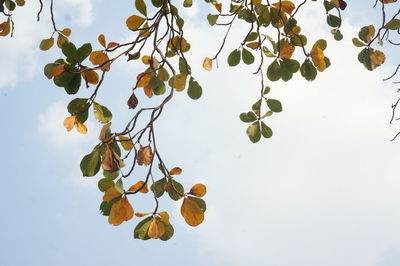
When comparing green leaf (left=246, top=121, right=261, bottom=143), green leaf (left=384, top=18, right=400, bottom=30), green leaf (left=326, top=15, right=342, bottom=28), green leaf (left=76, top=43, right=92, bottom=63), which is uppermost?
green leaf (left=326, top=15, right=342, bottom=28)

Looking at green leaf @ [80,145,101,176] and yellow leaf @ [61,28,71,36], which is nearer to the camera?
green leaf @ [80,145,101,176]

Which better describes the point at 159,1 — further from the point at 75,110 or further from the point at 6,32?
the point at 6,32

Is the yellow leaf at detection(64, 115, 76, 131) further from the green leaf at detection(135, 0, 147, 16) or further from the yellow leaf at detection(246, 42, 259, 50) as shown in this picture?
the yellow leaf at detection(246, 42, 259, 50)

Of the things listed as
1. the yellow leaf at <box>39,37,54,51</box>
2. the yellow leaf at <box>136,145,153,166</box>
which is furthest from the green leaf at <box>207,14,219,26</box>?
the yellow leaf at <box>136,145,153,166</box>

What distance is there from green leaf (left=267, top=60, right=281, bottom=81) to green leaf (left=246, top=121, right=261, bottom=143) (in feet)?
0.76

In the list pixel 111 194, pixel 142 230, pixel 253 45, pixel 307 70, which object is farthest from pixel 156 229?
pixel 253 45

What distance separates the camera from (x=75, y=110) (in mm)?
1461

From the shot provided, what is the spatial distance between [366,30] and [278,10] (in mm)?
363

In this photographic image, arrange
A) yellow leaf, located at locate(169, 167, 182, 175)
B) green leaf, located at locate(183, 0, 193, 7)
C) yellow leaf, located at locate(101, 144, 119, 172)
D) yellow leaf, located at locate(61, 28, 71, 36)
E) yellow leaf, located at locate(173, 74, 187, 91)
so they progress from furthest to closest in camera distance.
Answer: green leaf, located at locate(183, 0, 193, 7) → yellow leaf, located at locate(61, 28, 71, 36) → yellow leaf, located at locate(173, 74, 187, 91) → yellow leaf, located at locate(169, 167, 182, 175) → yellow leaf, located at locate(101, 144, 119, 172)

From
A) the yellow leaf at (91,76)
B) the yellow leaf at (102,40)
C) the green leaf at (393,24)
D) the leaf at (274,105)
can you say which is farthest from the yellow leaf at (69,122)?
the green leaf at (393,24)

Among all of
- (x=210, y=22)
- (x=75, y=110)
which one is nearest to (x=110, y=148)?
(x=75, y=110)

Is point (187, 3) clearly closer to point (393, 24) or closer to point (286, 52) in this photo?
point (286, 52)

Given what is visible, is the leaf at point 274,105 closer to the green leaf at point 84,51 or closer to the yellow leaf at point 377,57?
the yellow leaf at point 377,57

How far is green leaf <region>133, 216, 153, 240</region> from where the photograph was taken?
1216 millimetres
